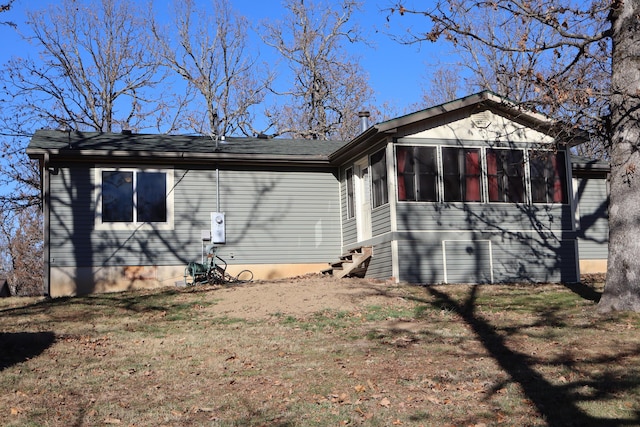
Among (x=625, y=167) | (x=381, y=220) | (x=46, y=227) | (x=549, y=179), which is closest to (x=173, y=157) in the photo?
(x=46, y=227)

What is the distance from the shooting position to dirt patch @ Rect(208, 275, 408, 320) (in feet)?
44.3

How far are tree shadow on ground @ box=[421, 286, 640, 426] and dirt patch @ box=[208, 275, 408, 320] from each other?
3270 mm

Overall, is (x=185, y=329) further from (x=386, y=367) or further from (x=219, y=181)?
(x=219, y=181)

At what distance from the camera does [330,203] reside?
19688 mm

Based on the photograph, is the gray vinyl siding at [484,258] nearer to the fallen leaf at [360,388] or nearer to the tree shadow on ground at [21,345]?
the tree shadow on ground at [21,345]

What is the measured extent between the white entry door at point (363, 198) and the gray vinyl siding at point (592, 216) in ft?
25.4

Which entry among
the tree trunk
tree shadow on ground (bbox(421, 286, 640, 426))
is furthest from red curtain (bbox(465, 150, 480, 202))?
tree shadow on ground (bbox(421, 286, 640, 426))

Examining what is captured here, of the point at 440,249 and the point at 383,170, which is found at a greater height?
the point at 383,170

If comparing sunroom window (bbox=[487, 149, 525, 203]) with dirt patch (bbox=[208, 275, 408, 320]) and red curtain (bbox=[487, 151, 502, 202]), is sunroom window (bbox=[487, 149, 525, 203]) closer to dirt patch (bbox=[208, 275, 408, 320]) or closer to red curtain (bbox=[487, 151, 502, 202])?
red curtain (bbox=[487, 151, 502, 202])

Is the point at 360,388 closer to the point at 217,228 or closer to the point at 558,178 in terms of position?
the point at 217,228

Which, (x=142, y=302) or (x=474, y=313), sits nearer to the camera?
(x=474, y=313)

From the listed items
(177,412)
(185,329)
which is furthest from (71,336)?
(177,412)

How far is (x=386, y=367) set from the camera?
9117 mm

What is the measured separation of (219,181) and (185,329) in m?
7.31
